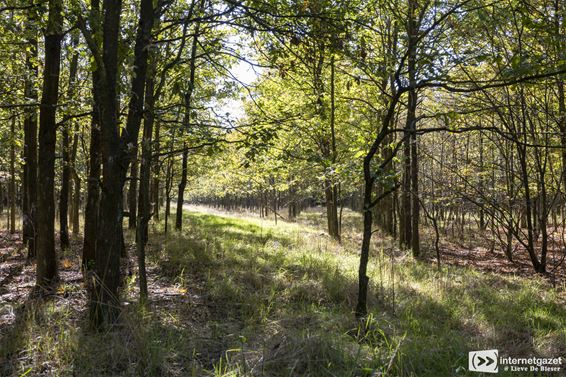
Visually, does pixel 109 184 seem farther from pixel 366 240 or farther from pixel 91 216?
pixel 91 216

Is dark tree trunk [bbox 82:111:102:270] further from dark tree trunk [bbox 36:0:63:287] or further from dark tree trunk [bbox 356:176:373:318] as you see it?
dark tree trunk [bbox 356:176:373:318]

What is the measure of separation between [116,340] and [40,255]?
3177mm

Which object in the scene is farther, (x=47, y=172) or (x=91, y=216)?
(x=91, y=216)

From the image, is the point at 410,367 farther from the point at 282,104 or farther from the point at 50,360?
the point at 282,104
